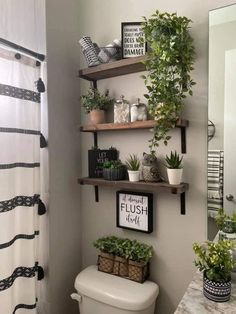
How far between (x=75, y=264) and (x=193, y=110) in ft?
4.09

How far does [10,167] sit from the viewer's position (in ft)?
3.88

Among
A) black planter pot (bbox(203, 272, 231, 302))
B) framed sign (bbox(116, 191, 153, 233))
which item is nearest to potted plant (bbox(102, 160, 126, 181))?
framed sign (bbox(116, 191, 153, 233))

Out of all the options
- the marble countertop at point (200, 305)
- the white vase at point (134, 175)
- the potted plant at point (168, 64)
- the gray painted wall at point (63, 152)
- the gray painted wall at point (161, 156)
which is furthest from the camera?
the gray painted wall at point (63, 152)

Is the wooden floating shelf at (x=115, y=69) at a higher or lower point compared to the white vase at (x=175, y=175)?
higher

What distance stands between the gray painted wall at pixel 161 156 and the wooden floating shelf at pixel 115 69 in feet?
0.15

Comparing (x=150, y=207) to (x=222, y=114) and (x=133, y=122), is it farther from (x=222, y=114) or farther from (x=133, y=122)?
(x=222, y=114)

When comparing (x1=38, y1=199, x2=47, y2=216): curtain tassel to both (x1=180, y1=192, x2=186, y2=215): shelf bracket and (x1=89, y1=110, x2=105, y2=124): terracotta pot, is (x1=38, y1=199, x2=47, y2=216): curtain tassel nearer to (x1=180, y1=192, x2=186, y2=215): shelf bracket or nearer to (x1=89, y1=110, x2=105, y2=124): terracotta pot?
(x1=89, y1=110, x2=105, y2=124): terracotta pot

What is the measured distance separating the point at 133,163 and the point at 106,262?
615mm

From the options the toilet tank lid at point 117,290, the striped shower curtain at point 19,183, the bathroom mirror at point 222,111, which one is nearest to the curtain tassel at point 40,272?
the striped shower curtain at point 19,183

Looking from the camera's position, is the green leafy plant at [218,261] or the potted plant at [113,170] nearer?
the green leafy plant at [218,261]

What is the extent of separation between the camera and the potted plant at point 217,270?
911 millimetres

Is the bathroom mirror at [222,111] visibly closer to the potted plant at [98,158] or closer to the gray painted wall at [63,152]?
the potted plant at [98,158]

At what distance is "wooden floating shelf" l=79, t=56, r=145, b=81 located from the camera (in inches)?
51.1

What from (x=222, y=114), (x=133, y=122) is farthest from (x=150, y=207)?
(x=222, y=114)
